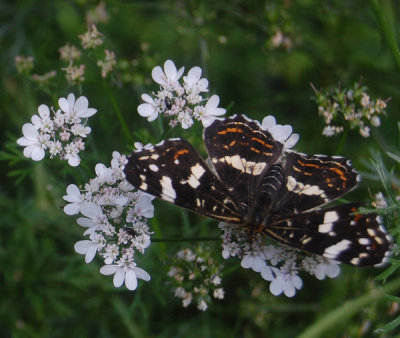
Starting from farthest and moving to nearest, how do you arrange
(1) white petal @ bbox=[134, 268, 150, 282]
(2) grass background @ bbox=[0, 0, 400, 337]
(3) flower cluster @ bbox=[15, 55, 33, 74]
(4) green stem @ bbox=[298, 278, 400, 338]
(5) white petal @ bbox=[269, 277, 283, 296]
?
(2) grass background @ bbox=[0, 0, 400, 337]
(3) flower cluster @ bbox=[15, 55, 33, 74]
(4) green stem @ bbox=[298, 278, 400, 338]
(5) white petal @ bbox=[269, 277, 283, 296]
(1) white petal @ bbox=[134, 268, 150, 282]

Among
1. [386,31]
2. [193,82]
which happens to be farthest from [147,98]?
[386,31]

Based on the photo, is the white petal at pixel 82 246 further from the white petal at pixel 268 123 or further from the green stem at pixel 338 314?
the green stem at pixel 338 314

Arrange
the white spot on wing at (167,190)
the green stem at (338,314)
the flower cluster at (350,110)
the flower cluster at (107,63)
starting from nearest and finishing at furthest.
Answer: the white spot on wing at (167,190)
the flower cluster at (350,110)
the green stem at (338,314)
the flower cluster at (107,63)

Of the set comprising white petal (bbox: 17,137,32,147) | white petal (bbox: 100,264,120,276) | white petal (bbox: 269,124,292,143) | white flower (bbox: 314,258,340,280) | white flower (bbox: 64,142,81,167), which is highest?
white petal (bbox: 17,137,32,147)

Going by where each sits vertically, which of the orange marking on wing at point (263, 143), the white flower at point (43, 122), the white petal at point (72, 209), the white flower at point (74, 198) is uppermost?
the white flower at point (43, 122)

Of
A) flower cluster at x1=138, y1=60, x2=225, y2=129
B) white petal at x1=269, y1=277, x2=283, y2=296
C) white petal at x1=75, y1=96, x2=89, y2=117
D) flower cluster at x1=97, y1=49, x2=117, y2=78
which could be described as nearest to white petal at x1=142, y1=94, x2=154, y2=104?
flower cluster at x1=138, y1=60, x2=225, y2=129

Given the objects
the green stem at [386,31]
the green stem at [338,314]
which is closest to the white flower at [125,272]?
the green stem at [338,314]

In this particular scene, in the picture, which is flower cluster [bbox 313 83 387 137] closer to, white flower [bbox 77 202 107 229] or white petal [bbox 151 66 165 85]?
white petal [bbox 151 66 165 85]
